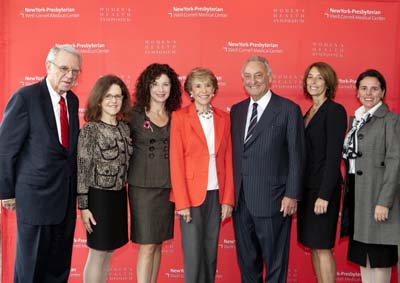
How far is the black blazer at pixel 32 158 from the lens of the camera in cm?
240

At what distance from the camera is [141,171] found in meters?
2.76

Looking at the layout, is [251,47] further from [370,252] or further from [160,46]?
[370,252]

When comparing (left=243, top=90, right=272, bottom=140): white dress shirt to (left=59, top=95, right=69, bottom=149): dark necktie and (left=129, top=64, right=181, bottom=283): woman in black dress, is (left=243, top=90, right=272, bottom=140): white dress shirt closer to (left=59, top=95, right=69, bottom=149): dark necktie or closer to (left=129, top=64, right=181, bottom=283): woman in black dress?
(left=129, top=64, right=181, bottom=283): woman in black dress

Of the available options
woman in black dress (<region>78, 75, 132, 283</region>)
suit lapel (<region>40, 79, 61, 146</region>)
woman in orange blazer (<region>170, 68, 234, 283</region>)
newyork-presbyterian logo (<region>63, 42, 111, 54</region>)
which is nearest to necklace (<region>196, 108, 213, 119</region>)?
woman in orange blazer (<region>170, 68, 234, 283</region>)

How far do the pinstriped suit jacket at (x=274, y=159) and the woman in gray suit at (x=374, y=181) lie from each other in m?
0.41

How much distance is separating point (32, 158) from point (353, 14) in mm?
3073

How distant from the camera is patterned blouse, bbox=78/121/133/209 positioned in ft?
8.39

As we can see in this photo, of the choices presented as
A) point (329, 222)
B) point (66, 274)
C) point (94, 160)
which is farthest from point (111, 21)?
point (329, 222)

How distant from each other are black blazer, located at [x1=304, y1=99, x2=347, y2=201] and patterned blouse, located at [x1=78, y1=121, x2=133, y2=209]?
133 centimetres

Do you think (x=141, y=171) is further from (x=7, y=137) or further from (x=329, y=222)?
(x=329, y=222)

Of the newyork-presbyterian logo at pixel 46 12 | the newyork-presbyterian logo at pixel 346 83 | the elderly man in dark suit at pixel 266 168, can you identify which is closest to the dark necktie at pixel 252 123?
the elderly man in dark suit at pixel 266 168

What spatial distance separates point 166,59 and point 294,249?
86.7 inches

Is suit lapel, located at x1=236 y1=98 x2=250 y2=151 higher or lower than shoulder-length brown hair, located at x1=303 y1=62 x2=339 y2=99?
lower

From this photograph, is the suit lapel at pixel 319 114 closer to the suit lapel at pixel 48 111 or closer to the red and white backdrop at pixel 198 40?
the red and white backdrop at pixel 198 40
